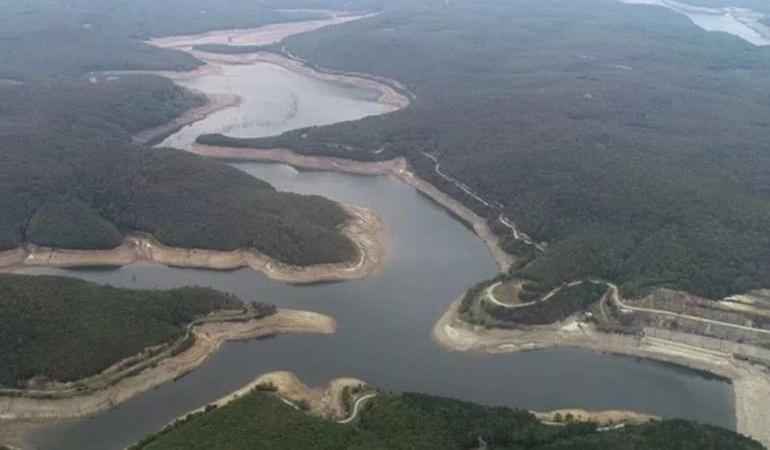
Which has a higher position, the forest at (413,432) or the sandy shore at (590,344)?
the forest at (413,432)

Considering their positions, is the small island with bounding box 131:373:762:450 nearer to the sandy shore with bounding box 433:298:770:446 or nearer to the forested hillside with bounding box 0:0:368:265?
the sandy shore with bounding box 433:298:770:446

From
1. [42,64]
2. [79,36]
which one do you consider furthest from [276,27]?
[42,64]

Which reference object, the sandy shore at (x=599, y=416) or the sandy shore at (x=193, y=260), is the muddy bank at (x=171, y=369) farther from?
the sandy shore at (x=599, y=416)

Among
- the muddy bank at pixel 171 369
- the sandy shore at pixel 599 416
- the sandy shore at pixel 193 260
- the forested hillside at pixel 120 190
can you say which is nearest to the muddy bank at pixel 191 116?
the forested hillside at pixel 120 190

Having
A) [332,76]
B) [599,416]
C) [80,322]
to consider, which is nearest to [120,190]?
[80,322]

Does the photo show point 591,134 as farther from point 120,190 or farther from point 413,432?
point 413,432

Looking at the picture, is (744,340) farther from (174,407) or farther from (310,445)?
(174,407)
